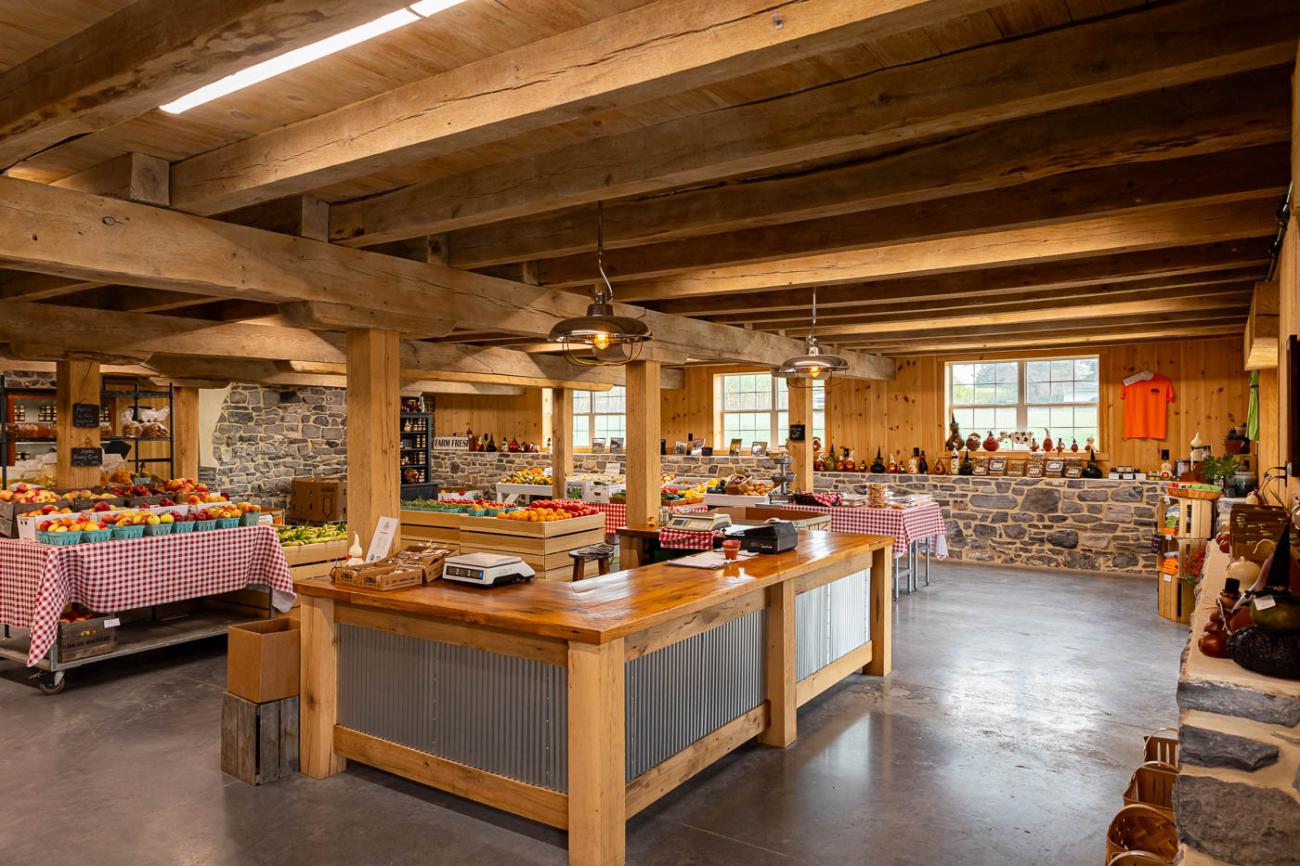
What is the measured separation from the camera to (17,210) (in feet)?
11.8

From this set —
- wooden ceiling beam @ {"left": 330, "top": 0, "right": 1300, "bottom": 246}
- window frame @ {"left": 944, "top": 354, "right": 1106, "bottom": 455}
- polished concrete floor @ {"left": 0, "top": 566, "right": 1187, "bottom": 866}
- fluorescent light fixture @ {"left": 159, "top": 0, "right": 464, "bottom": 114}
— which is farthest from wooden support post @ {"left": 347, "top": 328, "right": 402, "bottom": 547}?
window frame @ {"left": 944, "top": 354, "right": 1106, "bottom": 455}

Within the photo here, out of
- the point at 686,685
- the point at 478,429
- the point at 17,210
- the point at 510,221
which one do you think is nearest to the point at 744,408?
the point at 478,429

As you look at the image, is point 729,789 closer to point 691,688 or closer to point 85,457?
point 691,688

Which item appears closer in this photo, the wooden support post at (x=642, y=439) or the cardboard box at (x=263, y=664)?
the cardboard box at (x=263, y=664)

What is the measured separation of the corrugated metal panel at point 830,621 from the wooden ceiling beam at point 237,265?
2860 millimetres

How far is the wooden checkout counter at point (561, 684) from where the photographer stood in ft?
10.7

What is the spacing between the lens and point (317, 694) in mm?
4109

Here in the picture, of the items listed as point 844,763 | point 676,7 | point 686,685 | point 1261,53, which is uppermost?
point 676,7

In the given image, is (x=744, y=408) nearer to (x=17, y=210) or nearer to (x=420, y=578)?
(x=420, y=578)

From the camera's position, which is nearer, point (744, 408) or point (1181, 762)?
point (1181, 762)

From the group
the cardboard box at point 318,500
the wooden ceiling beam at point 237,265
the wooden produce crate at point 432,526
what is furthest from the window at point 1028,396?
the cardboard box at point 318,500

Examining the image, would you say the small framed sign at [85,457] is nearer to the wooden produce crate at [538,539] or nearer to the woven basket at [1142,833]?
the wooden produce crate at [538,539]

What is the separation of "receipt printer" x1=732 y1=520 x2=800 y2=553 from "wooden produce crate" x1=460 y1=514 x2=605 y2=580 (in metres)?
3.09

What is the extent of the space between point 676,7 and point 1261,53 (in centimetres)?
167
